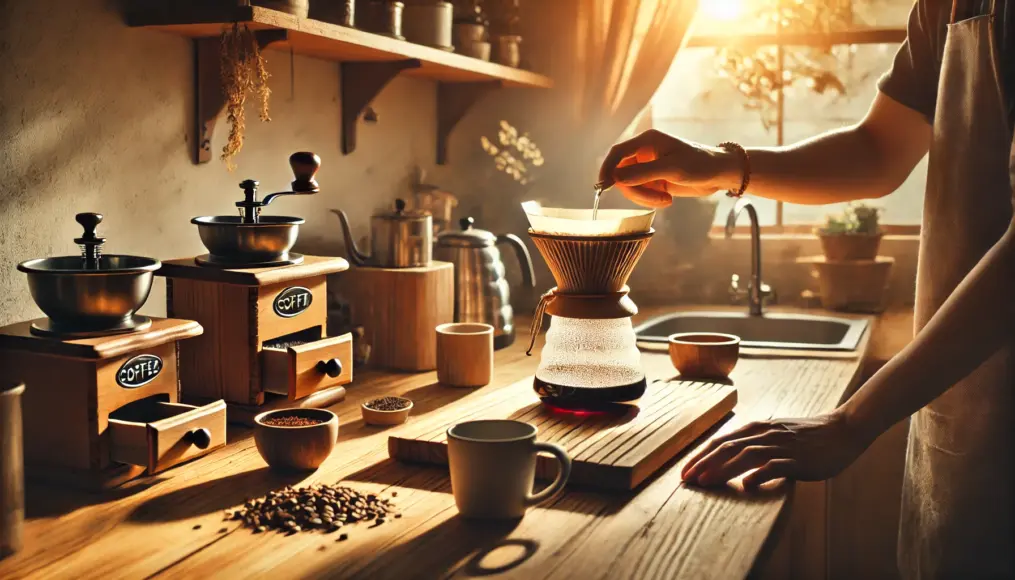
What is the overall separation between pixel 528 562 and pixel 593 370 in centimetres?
58

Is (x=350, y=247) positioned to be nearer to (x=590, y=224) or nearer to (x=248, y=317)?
(x=248, y=317)

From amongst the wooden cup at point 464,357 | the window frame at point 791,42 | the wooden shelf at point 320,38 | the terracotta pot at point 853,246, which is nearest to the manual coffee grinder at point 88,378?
the wooden shelf at point 320,38

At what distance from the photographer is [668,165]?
156 centimetres

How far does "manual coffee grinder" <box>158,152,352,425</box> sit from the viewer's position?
1.60 m

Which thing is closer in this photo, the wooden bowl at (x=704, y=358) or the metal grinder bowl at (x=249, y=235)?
the metal grinder bowl at (x=249, y=235)

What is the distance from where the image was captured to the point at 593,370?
1580 millimetres

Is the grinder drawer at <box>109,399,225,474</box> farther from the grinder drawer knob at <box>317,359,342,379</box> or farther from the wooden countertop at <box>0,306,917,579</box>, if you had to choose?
the grinder drawer knob at <box>317,359,342,379</box>

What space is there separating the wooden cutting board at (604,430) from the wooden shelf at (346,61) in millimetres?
776

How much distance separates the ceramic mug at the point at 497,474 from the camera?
3.74 ft

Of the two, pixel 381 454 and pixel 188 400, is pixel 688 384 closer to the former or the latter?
pixel 381 454

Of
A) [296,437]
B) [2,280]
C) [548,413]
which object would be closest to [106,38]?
[2,280]

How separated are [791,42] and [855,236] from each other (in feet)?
2.29

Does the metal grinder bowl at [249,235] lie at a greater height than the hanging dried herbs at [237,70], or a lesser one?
lesser

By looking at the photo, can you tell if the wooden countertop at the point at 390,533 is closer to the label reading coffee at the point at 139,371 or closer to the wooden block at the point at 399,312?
the label reading coffee at the point at 139,371
